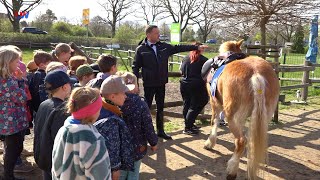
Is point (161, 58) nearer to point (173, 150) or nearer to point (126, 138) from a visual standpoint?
point (173, 150)

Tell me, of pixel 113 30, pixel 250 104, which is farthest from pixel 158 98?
pixel 113 30

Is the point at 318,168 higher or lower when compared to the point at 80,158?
lower

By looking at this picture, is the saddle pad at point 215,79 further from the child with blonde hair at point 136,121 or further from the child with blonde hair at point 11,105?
the child with blonde hair at point 11,105

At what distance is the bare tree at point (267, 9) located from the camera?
787 centimetres

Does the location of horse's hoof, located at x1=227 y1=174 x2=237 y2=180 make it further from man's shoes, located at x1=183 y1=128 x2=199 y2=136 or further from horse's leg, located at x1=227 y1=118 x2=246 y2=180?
man's shoes, located at x1=183 y1=128 x2=199 y2=136

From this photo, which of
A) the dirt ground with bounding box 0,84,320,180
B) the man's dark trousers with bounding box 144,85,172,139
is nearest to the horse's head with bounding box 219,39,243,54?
the man's dark trousers with bounding box 144,85,172,139

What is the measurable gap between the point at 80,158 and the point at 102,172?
17 cm

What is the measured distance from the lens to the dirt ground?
164 inches

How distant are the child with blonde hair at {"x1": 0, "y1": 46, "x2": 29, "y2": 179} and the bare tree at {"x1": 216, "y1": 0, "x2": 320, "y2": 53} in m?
6.13

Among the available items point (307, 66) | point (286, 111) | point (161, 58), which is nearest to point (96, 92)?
point (161, 58)

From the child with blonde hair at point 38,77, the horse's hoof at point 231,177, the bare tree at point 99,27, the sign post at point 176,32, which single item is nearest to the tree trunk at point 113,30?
the bare tree at point 99,27

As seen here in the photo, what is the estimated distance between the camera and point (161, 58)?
5.05 metres

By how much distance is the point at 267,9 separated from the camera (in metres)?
7.93

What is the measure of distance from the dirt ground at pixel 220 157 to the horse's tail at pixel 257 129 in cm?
46
